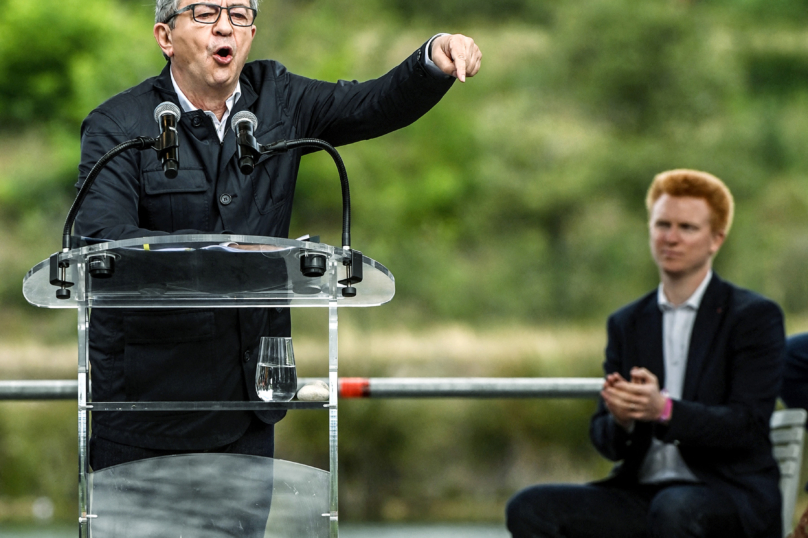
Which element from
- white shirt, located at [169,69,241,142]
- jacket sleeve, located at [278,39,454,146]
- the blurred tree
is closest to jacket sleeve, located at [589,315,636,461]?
jacket sleeve, located at [278,39,454,146]

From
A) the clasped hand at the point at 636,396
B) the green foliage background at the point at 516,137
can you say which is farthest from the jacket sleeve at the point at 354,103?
the green foliage background at the point at 516,137

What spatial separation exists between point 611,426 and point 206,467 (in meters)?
1.13

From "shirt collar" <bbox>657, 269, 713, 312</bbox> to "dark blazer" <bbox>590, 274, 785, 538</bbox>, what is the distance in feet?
0.06

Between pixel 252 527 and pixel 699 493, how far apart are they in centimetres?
109

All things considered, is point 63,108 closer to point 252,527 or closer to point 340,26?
point 340,26

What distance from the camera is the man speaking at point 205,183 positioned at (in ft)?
4.70

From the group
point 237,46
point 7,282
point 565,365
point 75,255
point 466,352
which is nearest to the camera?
point 75,255

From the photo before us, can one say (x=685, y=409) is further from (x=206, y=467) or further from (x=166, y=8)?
(x=166, y=8)

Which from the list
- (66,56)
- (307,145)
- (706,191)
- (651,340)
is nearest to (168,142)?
(307,145)

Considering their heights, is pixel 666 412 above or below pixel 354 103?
below

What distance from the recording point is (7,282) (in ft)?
32.1

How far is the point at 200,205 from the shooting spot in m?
1.53

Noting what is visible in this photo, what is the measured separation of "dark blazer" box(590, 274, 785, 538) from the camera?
6.70 feet

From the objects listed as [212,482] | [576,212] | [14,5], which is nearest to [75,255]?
[212,482]
